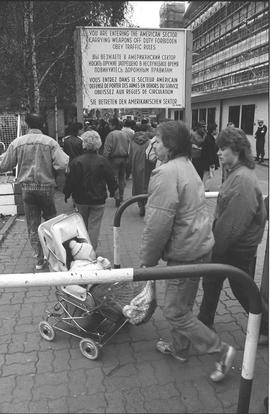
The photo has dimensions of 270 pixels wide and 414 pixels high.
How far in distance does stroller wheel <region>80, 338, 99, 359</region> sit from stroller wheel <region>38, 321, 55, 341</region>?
1.13ft

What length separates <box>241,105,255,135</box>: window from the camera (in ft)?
64.6

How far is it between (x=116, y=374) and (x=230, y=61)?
8.44 ft

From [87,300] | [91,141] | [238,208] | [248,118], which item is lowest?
[87,300]

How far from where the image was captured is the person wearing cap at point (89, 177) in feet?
14.3

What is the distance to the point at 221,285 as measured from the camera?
9.86ft

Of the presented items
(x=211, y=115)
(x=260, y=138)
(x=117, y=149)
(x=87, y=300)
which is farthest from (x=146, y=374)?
(x=211, y=115)

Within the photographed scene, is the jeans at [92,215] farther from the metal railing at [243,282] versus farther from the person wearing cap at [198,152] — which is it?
the person wearing cap at [198,152]

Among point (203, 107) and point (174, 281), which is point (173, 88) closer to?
point (174, 281)

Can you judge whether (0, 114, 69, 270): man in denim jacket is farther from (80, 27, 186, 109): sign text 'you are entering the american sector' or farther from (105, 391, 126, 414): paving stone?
(105, 391, 126, 414): paving stone

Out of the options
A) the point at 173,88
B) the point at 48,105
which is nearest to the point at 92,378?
the point at 173,88

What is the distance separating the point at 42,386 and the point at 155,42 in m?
5.52

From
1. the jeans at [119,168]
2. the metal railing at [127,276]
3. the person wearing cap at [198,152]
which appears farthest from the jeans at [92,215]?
the person wearing cap at [198,152]

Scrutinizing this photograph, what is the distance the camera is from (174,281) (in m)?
2.52

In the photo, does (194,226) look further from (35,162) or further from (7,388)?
(35,162)
